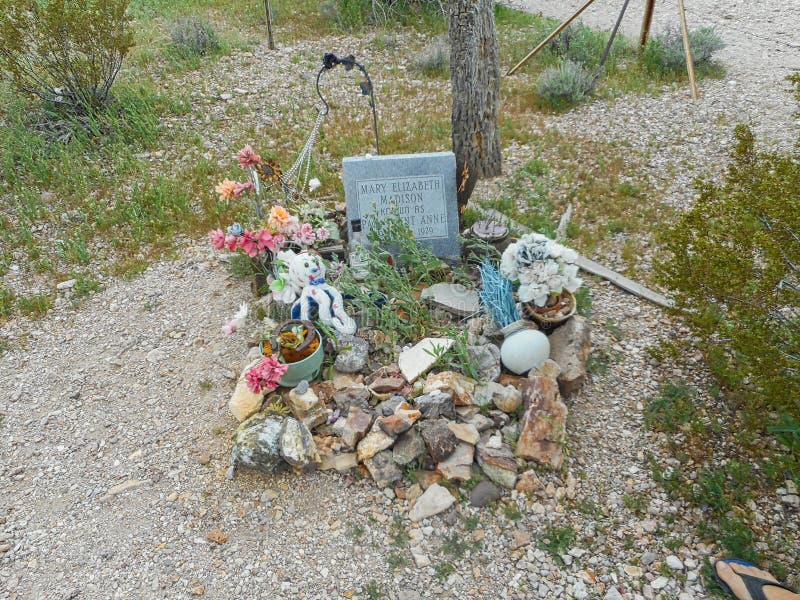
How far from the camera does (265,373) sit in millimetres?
3785

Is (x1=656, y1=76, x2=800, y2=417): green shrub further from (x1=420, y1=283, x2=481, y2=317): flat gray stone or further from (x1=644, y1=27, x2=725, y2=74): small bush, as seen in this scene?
(x1=644, y1=27, x2=725, y2=74): small bush

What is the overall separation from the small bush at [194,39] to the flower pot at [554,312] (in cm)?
902

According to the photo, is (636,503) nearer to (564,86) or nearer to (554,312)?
(554,312)

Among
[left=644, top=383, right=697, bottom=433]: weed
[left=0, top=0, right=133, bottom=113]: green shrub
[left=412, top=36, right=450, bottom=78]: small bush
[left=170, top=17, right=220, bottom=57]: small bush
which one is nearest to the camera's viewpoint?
[left=644, top=383, right=697, bottom=433]: weed

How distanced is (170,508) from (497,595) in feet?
6.85

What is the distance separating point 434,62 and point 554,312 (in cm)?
691

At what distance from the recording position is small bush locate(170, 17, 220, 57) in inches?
423

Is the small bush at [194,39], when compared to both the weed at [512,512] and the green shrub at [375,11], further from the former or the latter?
the weed at [512,512]

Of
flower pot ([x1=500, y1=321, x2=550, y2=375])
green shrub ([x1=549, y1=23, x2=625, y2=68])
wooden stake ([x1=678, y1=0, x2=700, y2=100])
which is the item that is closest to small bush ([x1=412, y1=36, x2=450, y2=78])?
green shrub ([x1=549, y1=23, x2=625, y2=68])

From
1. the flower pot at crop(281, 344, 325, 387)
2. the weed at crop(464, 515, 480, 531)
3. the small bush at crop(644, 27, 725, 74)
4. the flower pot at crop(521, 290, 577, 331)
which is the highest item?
the small bush at crop(644, 27, 725, 74)

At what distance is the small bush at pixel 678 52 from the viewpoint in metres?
8.98

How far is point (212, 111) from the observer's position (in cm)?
898

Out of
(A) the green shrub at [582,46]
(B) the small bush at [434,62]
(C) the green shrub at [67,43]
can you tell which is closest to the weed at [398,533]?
(C) the green shrub at [67,43]

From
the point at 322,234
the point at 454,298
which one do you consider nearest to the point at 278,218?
the point at 322,234
